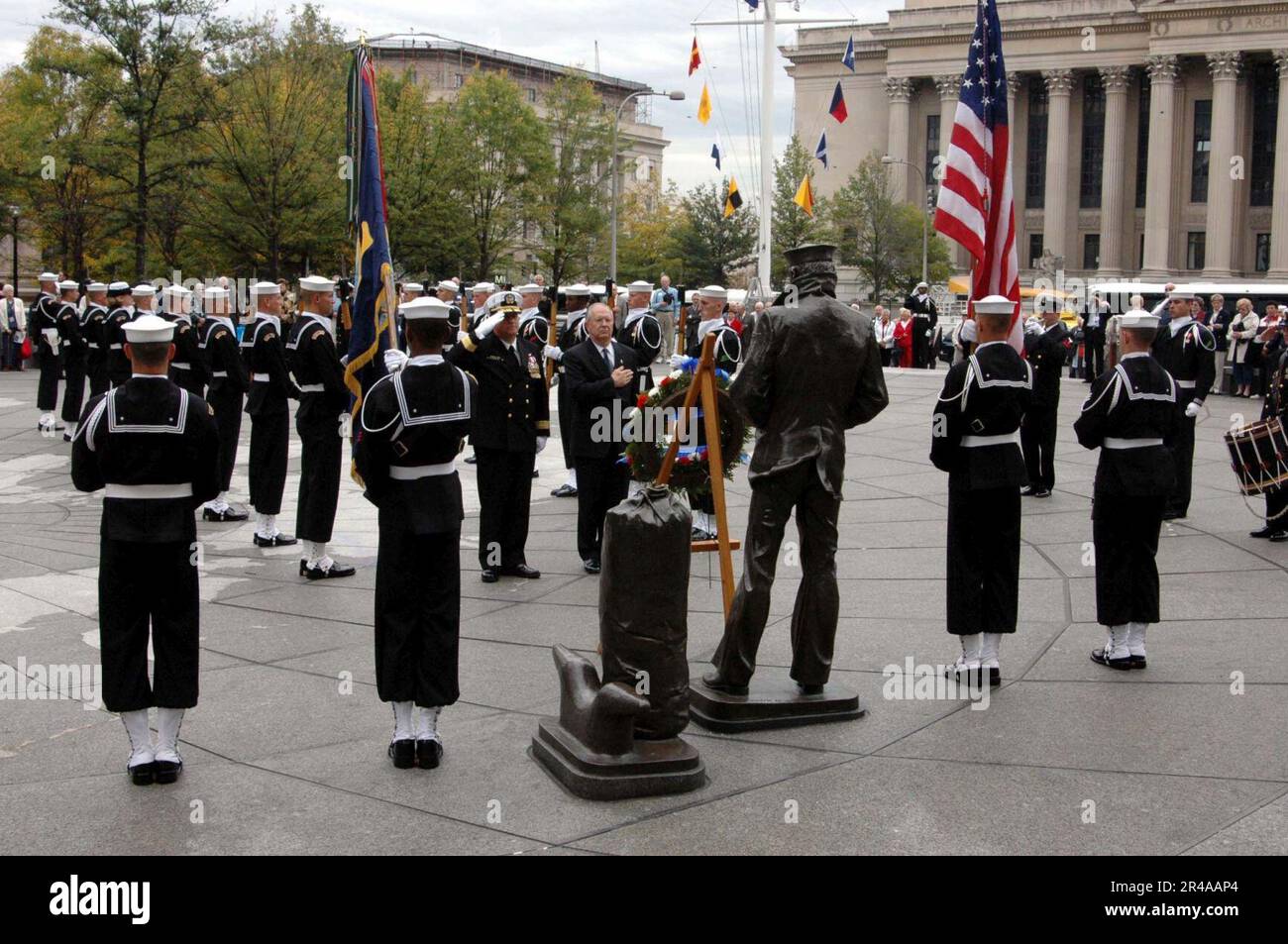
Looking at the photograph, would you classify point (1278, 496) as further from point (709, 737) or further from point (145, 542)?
point (145, 542)

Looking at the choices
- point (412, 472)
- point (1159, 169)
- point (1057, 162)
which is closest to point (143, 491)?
point (412, 472)

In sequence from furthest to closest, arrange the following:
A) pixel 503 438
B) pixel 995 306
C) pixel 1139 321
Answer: pixel 503 438 → pixel 1139 321 → pixel 995 306

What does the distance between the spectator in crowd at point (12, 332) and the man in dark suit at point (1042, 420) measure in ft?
83.5

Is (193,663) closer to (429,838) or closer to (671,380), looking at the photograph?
(429,838)

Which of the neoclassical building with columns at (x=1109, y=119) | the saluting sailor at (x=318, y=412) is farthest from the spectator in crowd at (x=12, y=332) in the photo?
the neoclassical building with columns at (x=1109, y=119)

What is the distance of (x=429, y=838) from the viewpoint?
18.7 ft

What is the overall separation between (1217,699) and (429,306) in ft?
15.3

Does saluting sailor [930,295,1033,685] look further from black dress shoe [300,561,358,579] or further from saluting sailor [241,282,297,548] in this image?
saluting sailor [241,282,297,548]

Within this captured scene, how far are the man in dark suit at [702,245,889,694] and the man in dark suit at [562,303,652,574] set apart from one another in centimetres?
→ 414

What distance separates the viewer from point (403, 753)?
6641mm

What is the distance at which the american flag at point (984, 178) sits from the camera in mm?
9516

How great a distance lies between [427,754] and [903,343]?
31.8m

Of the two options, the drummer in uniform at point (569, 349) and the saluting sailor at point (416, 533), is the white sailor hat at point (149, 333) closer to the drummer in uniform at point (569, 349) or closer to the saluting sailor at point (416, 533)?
the saluting sailor at point (416, 533)

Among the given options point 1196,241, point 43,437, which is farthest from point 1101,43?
point 43,437
